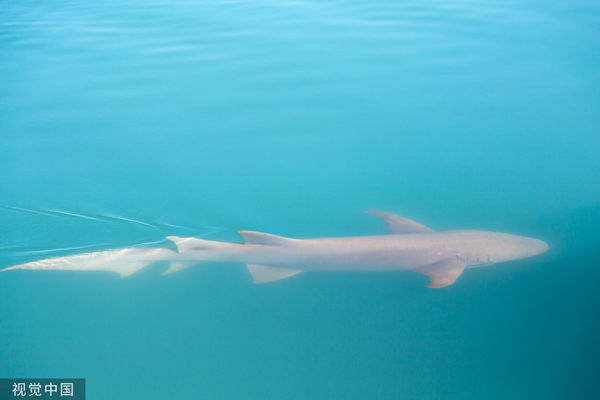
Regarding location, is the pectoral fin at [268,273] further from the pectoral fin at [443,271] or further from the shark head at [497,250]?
the shark head at [497,250]

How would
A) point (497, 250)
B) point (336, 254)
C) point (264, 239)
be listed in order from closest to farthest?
point (336, 254)
point (264, 239)
point (497, 250)

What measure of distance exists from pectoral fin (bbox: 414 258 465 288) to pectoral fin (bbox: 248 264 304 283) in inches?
70.1

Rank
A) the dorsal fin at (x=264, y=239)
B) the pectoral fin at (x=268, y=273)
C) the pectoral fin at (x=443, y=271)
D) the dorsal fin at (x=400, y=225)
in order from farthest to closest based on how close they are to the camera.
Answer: the dorsal fin at (x=400, y=225)
the dorsal fin at (x=264, y=239)
the pectoral fin at (x=268, y=273)
the pectoral fin at (x=443, y=271)

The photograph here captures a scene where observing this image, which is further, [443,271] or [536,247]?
[536,247]

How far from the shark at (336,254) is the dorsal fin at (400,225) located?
0.02 metres

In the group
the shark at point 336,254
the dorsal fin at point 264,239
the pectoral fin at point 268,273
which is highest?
the dorsal fin at point 264,239

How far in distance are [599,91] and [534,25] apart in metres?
4.19

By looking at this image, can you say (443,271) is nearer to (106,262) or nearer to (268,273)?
(268,273)

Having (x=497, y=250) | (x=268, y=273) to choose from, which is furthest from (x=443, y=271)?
(x=268, y=273)

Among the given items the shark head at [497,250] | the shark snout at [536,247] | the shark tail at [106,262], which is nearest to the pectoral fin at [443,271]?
the shark head at [497,250]

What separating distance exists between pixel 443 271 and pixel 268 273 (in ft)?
7.98

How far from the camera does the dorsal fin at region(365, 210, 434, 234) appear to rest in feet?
24.5

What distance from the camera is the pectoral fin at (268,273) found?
22.4ft

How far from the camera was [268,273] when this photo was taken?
6.88m
